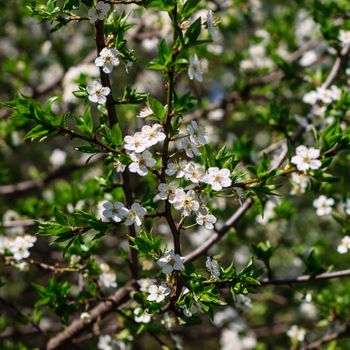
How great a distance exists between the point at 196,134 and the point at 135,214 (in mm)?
441

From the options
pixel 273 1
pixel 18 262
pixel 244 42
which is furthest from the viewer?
pixel 273 1

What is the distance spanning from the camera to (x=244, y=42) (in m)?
7.99

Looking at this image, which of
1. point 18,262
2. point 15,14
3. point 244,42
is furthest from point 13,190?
point 244,42

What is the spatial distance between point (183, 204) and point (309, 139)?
203 centimetres

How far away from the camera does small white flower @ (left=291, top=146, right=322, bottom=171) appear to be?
2.33 m

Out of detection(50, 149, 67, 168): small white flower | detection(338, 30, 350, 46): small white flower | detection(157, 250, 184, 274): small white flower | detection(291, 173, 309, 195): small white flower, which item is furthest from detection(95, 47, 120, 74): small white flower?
detection(50, 149, 67, 168): small white flower

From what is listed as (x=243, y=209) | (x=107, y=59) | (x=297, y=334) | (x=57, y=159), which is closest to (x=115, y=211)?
(x=107, y=59)

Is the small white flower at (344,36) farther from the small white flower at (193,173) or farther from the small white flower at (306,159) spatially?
the small white flower at (193,173)

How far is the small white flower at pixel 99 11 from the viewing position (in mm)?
2061

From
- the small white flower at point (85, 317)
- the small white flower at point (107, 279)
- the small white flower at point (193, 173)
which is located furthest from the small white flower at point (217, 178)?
the small white flower at point (85, 317)

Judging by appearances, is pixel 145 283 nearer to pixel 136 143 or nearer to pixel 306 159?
pixel 136 143

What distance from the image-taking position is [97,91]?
2145 millimetres

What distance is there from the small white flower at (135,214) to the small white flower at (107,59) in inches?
23.3

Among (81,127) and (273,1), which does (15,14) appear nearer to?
(81,127)
